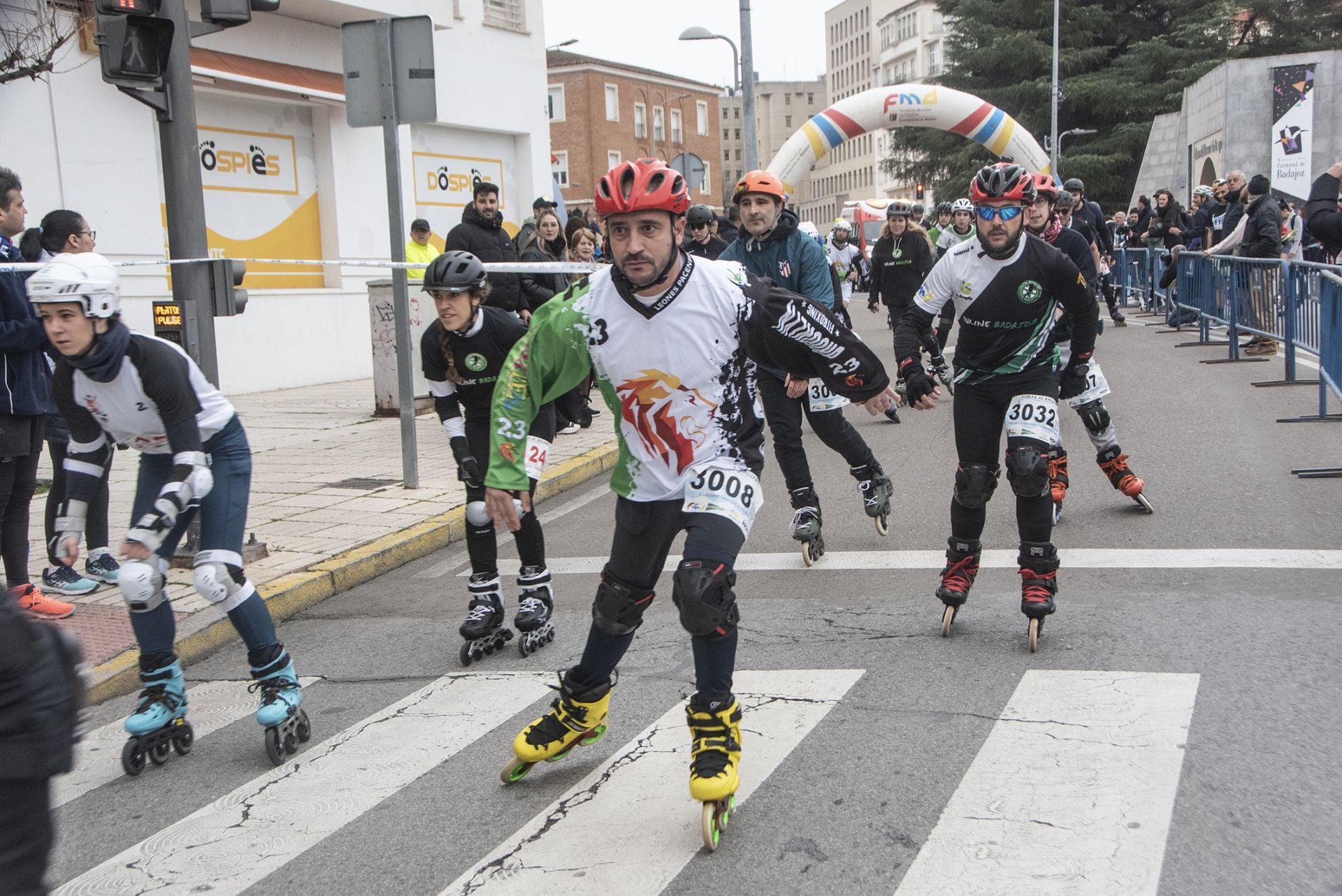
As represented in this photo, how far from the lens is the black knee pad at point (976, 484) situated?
223 inches

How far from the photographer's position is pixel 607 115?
65.9 metres

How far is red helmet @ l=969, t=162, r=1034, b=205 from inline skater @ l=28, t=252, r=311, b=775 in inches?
129

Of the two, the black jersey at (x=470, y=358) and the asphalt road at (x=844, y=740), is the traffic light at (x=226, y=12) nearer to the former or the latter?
the black jersey at (x=470, y=358)

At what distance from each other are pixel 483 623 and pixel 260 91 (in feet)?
41.2

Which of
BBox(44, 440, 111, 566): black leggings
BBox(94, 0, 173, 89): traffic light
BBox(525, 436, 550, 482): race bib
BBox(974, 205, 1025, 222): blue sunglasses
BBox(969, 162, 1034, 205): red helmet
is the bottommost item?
BBox(44, 440, 111, 566): black leggings

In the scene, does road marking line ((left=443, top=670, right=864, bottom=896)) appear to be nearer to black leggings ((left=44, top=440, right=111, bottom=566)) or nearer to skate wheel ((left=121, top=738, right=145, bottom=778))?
skate wheel ((left=121, top=738, right=145, bottom=778))

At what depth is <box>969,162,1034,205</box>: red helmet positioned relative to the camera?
18.3 feet

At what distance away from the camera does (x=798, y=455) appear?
748 cm

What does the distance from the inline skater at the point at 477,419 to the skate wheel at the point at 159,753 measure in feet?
4.52

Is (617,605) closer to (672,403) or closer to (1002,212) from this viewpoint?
(672,403)

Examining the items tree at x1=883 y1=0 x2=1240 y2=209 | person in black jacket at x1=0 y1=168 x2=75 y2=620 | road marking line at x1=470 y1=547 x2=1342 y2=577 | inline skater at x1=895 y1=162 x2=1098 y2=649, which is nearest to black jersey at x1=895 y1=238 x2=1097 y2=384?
inline skater at x1=895 y1=162 x2=1098 y2=649

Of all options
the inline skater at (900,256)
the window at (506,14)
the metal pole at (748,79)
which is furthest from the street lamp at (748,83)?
the inline skater at (900,256)

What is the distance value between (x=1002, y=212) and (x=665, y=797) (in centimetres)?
304

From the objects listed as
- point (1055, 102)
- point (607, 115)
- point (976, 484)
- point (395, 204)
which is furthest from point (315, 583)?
point (607, 115)
